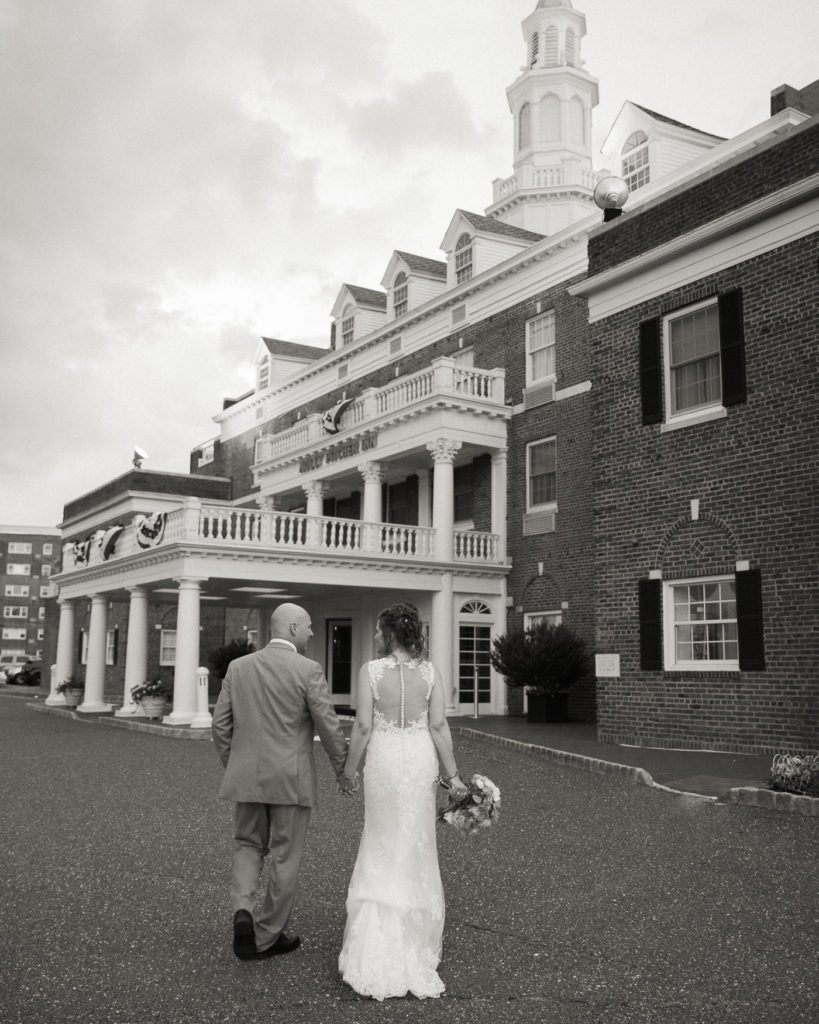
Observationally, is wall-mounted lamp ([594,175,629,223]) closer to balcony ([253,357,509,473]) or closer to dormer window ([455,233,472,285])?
balcony ([253,357,509,473])

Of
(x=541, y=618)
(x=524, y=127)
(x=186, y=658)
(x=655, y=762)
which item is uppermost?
(x=524, y=127)

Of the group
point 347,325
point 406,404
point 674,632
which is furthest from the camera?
point 347,325

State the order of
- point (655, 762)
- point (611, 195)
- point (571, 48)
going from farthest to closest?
point (571, 48), point (611, 195), point (655, 762)

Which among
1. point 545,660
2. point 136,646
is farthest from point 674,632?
point 136,646

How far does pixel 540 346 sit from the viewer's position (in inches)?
957

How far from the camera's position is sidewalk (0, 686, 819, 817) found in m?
10.2

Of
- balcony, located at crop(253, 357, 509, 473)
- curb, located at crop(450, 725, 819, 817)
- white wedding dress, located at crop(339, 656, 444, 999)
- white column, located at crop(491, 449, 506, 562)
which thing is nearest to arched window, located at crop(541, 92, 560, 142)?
balcony, located at crop(253, 357, 509, 473)

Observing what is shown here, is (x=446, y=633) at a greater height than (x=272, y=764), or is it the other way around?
A: (x=446, y=633)

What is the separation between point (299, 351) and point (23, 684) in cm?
3230

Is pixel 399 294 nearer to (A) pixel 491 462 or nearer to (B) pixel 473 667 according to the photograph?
(A) pixel 491 462

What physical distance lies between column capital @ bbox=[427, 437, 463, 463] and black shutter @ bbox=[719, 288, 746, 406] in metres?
9.52

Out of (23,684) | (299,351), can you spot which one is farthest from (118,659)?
(23,684)

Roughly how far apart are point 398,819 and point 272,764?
0.78 meters

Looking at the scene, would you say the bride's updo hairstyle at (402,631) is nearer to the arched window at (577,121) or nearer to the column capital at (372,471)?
the column capital at (372,471)
